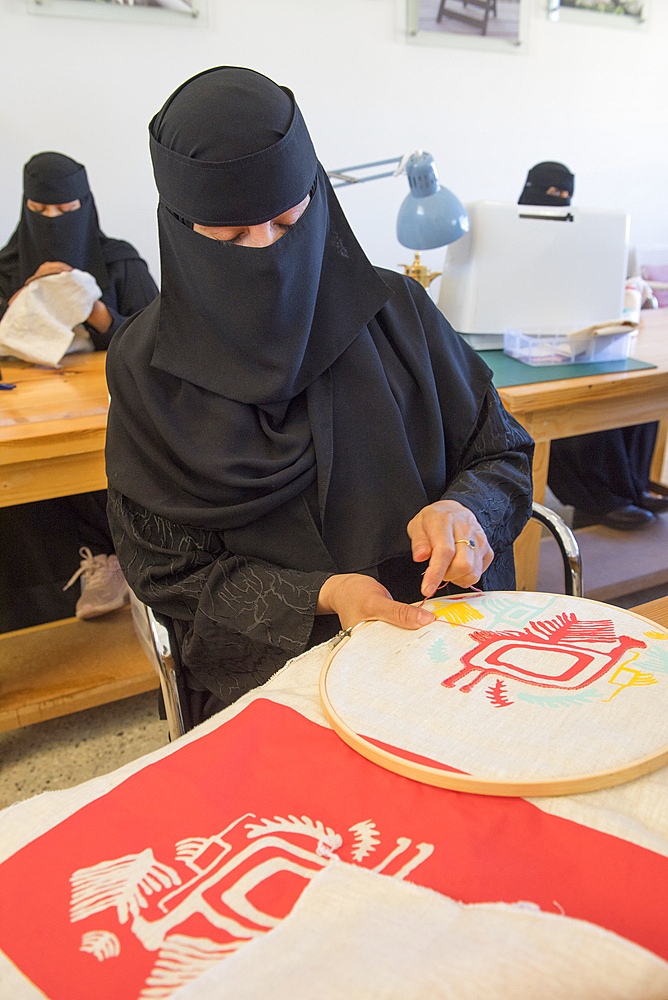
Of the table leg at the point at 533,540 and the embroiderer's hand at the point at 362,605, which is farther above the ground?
the embroiderer's hand at the point at 362,605

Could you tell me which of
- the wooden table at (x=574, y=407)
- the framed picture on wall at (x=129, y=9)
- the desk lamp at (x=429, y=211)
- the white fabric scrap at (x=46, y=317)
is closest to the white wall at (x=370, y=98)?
the framed picture on wall at (x=129, y=9)

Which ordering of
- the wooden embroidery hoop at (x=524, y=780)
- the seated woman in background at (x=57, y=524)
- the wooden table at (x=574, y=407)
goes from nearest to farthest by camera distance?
the wooden embroidery hoop at (x=524, y=780), the wooden table at (x=574, y=407), the seated woman in background at (x=57, y=524)

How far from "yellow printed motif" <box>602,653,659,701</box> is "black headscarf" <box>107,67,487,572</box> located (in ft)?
1.50

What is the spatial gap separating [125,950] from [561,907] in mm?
293

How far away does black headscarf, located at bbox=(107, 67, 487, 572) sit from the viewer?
0.94 metres

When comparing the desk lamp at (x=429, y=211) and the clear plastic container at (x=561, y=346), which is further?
the clear plastic container at (x=561, y=346)

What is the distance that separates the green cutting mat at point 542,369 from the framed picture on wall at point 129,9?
2.16 metres

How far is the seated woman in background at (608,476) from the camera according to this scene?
2.60 m

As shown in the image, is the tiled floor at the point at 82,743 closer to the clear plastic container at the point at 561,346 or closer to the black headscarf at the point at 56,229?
the clear plastic container at the point at 561,346

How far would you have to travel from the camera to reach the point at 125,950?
18.0 inches

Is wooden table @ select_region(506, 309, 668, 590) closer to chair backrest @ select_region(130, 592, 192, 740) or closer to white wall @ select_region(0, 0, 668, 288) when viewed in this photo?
chair backrest @ select_region(130, 592, 192, 740)

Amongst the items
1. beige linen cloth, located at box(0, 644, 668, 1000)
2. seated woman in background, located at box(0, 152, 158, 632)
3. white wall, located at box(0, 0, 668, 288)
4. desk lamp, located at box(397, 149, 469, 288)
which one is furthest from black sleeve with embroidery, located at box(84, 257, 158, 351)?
beige linen cloth, located at box(0, 644, 668, 1000)

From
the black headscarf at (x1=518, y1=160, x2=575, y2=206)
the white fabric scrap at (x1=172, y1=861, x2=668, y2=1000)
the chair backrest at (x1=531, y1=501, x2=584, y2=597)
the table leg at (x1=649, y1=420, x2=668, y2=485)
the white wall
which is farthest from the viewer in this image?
the black headscarf at (x1=518, y1=160, x2=575, y2=206)

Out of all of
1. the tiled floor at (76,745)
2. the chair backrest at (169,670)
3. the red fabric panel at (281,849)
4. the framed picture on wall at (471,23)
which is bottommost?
the tiled floor at (76,745)
